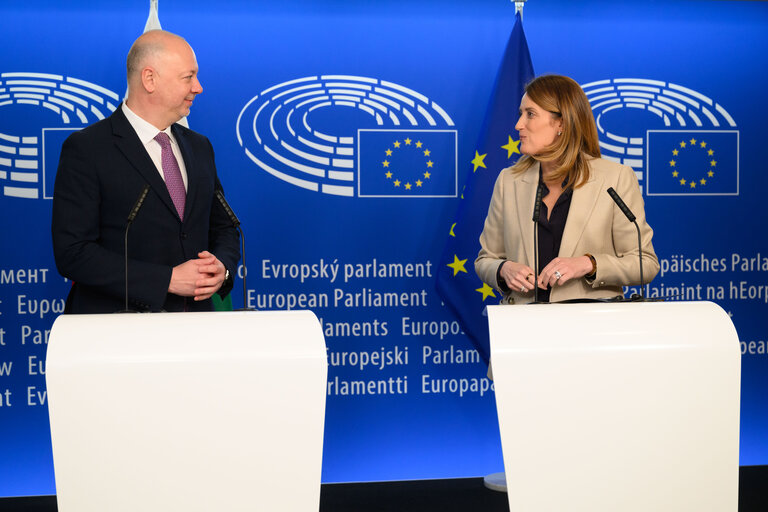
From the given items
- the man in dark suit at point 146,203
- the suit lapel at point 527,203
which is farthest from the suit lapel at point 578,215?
the man in dark suit at point 146,203

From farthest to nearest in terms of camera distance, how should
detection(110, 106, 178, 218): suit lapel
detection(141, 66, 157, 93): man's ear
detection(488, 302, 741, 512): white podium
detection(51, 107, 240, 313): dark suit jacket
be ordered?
detection(141, 66, 157, 93): man's ear < detection(110, 106, 178, 218): suit lapel < detection(51, 107, 240, 313): dark suit jacket < detection(488, 302, 741, 512): white podium

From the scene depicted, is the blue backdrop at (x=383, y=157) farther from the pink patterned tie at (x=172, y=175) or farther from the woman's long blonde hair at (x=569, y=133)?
the pink patterned tie at (x=172, y=175)

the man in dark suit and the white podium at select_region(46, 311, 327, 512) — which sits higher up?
the man in dark suit

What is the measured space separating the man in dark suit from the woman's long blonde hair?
103 centimetres

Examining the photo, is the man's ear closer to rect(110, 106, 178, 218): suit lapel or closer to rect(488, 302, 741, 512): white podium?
rect(110, 106, 178, 218): suit lapel

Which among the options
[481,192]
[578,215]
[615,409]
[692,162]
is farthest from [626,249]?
[692,162]

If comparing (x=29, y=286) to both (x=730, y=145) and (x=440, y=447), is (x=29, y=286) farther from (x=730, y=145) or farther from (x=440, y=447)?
(x=730, y=145)

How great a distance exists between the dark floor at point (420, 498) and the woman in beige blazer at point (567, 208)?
4.25 feet

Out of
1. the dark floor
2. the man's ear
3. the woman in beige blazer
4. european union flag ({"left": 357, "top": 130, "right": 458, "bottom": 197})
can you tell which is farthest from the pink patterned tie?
the dark floor

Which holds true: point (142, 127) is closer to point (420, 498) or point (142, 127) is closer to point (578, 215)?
point (578, 215)

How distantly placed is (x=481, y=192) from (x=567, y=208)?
1174 millimetres

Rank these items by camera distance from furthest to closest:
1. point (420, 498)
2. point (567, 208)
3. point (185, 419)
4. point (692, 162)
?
point (692, 162) < point (420, 498) < point (567, 208) < point (185, 419)

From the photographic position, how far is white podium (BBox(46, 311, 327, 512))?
1665mm

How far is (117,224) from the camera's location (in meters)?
2.41
